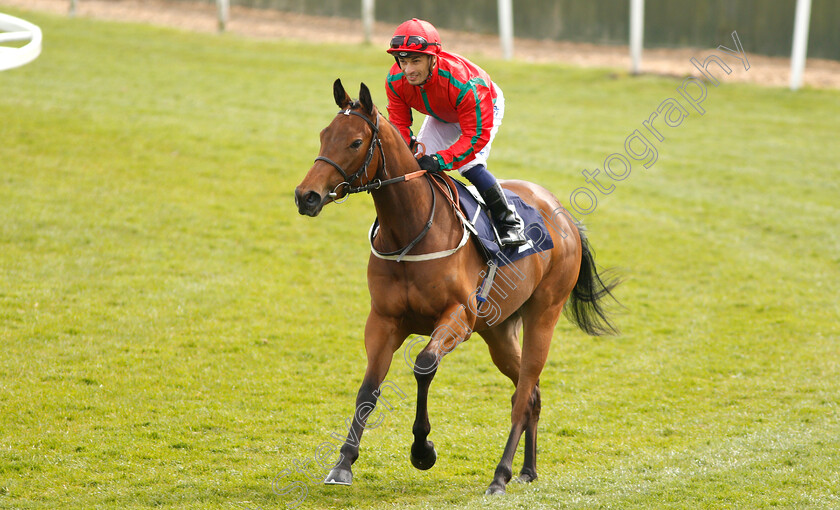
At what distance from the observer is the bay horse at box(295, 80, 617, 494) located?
14.5 ft

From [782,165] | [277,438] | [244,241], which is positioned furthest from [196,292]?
[782,165]

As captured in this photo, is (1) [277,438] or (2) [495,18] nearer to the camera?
(1) [277,438]

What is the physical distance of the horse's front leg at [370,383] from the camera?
4.70 metres

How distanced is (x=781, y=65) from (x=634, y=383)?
1615 cm

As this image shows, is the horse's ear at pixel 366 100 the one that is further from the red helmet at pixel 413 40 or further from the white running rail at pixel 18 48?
the white running rail at pixel 18 48

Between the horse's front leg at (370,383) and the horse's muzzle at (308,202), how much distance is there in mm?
931

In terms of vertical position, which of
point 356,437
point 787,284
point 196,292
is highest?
point 356,437

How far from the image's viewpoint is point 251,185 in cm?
1285

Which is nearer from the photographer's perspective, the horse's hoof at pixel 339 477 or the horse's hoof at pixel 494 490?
the horse's hoof at pixel 339 477

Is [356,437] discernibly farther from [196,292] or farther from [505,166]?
[505,166]

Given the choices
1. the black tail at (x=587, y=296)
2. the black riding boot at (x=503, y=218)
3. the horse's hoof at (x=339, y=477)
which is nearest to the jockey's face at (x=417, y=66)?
the black riding boot at (x=503, y=218)

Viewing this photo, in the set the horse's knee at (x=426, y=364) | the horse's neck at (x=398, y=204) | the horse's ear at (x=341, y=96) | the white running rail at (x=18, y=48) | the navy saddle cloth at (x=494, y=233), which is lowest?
the horse's knee at (x=426, y=364)

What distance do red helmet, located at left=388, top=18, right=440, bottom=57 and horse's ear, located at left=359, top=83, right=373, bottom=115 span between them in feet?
1.46

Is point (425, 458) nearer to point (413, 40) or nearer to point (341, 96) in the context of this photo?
point (341, 96)
